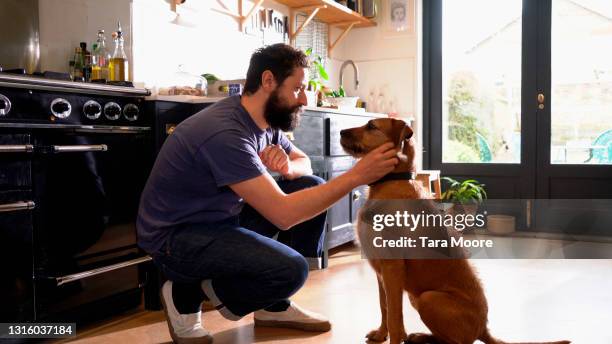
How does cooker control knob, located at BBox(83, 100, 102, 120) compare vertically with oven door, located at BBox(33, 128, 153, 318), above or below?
above

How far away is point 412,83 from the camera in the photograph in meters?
4.87

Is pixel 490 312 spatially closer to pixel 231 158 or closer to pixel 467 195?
pixel 231 158

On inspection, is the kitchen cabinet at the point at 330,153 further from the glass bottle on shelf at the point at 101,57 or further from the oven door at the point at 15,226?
the oven door at the point at 15,226

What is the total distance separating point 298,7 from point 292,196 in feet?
9.32

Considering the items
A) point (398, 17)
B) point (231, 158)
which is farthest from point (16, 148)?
point (398, 17)

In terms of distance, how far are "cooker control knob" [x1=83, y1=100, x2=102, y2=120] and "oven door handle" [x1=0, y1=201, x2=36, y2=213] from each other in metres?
0.41

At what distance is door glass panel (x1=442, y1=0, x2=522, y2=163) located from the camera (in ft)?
15.3

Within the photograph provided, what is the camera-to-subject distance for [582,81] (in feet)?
14.5

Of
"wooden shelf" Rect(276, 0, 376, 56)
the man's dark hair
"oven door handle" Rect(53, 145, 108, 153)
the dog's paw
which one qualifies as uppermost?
"wooden shelf" Rect(276, 0, 376, 56)

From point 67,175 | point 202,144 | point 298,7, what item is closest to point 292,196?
point 202,144

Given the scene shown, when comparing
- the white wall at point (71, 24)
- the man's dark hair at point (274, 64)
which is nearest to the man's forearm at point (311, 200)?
the man's dark hair at point (274, 64)

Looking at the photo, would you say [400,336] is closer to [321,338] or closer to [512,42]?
[321,338]

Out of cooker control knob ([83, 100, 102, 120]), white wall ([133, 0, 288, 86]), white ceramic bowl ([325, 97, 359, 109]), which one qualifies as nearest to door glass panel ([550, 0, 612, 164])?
white ceramic bowl ([325, 97, 359, 109])

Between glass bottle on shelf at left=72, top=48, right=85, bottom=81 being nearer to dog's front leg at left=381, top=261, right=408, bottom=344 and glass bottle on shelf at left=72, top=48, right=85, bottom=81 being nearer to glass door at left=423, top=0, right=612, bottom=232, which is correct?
dog's front leg at left=381, top=261, right=408, bottom=344
